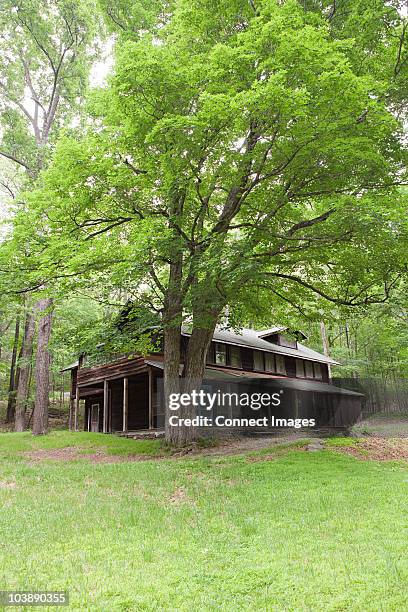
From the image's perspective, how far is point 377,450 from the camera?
12945 millimetres

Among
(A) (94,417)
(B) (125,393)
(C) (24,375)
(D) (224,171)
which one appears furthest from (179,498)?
(A) (94,417)

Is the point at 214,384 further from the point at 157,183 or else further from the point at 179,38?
the point at 179,38

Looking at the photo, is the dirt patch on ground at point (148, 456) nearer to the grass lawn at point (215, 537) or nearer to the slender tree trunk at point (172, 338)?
the slender tree trunk at point (172, 338)

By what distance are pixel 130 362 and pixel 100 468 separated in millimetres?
11234

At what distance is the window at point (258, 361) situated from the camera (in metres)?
27.9

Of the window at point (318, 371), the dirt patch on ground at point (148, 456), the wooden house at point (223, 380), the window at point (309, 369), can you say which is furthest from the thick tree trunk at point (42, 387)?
the window at point (318, 371)

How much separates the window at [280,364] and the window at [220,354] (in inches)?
201

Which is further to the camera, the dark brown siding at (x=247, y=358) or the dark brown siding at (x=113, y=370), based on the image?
the dark brown siding at (x=247, y=358)

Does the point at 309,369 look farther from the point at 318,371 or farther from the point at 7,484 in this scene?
the point at 7,484

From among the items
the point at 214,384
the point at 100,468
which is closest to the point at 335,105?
the point at 100,468

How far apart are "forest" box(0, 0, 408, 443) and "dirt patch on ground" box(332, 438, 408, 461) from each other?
13.9ft

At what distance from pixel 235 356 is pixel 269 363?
335 cm

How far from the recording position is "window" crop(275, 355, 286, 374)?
29.6 metres

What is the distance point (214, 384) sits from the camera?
22.6 m
